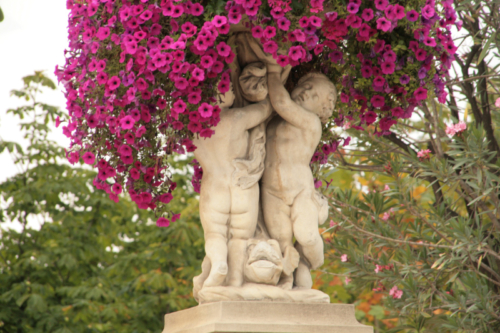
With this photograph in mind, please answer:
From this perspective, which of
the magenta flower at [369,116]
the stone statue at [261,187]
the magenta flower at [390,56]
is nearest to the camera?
the magenta flower at [390,56]

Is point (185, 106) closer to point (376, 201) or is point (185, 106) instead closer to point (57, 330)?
point (376, 201)

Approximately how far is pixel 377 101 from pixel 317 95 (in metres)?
0.38

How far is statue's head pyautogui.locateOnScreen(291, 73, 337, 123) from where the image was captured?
3.66m

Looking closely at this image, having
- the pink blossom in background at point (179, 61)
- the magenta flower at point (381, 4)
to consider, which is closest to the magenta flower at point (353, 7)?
the pink blossom in background at point (179, 61)

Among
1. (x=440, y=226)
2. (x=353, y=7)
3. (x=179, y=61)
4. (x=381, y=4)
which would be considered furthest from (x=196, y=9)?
(x=440, y=226)

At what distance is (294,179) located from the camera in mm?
3543

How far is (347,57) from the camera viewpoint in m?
3.46

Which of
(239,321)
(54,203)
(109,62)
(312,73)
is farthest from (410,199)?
(54,203)

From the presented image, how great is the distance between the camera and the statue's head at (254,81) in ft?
11.7

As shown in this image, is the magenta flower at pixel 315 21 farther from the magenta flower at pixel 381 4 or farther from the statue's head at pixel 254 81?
the statue's head at pixel 254 81

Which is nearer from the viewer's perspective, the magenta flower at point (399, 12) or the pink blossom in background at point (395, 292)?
the magenta flower at point (399, 12)

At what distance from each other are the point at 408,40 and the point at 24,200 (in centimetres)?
697

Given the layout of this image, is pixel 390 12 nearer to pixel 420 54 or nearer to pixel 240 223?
pixel 420 54

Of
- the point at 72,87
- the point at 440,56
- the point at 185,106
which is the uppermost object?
the point at 440,56
